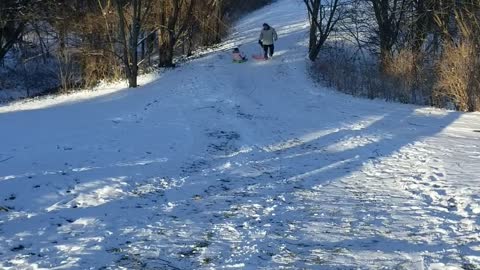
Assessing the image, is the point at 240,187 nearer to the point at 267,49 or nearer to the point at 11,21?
the point at 267,49

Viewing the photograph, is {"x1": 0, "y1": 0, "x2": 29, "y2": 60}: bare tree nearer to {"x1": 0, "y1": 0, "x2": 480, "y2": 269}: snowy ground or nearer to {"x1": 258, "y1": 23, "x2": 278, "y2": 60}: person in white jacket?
{"x1": 258, "y1": 23, "x2": 278, "y2": 60}: person in white jacket

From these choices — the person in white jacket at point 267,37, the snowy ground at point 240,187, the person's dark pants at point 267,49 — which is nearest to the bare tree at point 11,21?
the person in white jacket at point 267,37

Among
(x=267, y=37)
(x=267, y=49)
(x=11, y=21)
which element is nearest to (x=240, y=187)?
(x=267, y=37)

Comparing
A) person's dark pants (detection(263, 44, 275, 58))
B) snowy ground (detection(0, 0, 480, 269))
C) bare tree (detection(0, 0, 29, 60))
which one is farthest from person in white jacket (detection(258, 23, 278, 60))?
bare tree (detection(0, 0, 29, 60))

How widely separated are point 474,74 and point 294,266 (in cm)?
1161

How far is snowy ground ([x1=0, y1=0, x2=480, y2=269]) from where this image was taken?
221 inches

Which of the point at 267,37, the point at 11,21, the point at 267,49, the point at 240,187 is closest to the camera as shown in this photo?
the point at 240,187

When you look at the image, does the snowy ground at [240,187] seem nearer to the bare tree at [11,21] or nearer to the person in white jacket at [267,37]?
the person in white jacket at [267,37]

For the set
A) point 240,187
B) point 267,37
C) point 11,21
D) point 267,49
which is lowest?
point 240,187

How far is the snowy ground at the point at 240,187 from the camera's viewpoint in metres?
5.61

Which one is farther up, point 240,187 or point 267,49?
point 267,49

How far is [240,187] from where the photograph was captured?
799cm

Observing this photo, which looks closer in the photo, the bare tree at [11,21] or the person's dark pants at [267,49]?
the person's dark pants at [267,49]

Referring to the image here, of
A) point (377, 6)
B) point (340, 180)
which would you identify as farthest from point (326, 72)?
point (340, 180)
